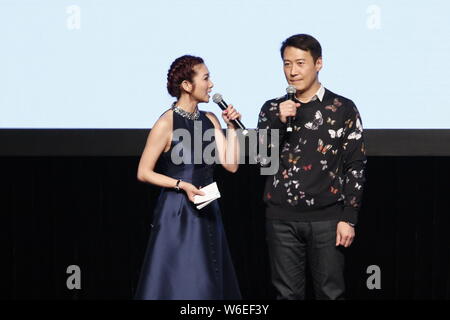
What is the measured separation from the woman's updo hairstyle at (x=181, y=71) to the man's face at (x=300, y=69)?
361mm

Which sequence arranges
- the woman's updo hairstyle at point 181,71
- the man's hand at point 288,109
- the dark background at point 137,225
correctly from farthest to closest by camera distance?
the dark background at point 137,225 → the woman's updo hairstyle at point 181,71 → the man's hand at point 288,109

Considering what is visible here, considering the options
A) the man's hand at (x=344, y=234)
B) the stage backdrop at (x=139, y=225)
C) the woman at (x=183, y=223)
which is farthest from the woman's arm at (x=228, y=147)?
the stage backdrop at (x=139, y=225)

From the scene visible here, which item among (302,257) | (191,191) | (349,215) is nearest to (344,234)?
(349,215)

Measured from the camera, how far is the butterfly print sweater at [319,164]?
246 cm

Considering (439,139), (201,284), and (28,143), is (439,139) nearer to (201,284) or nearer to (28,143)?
(201,284)

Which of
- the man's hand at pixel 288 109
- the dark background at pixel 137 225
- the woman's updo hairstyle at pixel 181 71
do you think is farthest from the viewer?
the dark background at pixel 137 225

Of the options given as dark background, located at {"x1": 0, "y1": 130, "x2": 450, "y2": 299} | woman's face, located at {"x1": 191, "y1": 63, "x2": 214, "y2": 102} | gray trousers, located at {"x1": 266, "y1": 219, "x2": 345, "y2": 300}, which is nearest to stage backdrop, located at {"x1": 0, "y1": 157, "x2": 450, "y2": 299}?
dark background, located at {"x1": 0, "y1": 130, "x2": 450, "y2": 299}

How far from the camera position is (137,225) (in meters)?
3.71

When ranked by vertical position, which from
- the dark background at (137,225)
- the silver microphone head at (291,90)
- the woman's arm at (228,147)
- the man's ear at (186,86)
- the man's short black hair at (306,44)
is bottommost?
the dark background at (137,225)

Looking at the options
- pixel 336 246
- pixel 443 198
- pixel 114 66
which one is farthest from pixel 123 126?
pixel 443 198

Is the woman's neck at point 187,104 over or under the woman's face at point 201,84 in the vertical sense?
under

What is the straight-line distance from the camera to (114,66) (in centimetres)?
322

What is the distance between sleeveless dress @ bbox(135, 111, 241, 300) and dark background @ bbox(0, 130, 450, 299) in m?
0.99

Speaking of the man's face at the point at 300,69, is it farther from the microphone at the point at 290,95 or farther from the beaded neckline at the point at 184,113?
the beaded neckline at the point at 184,113
